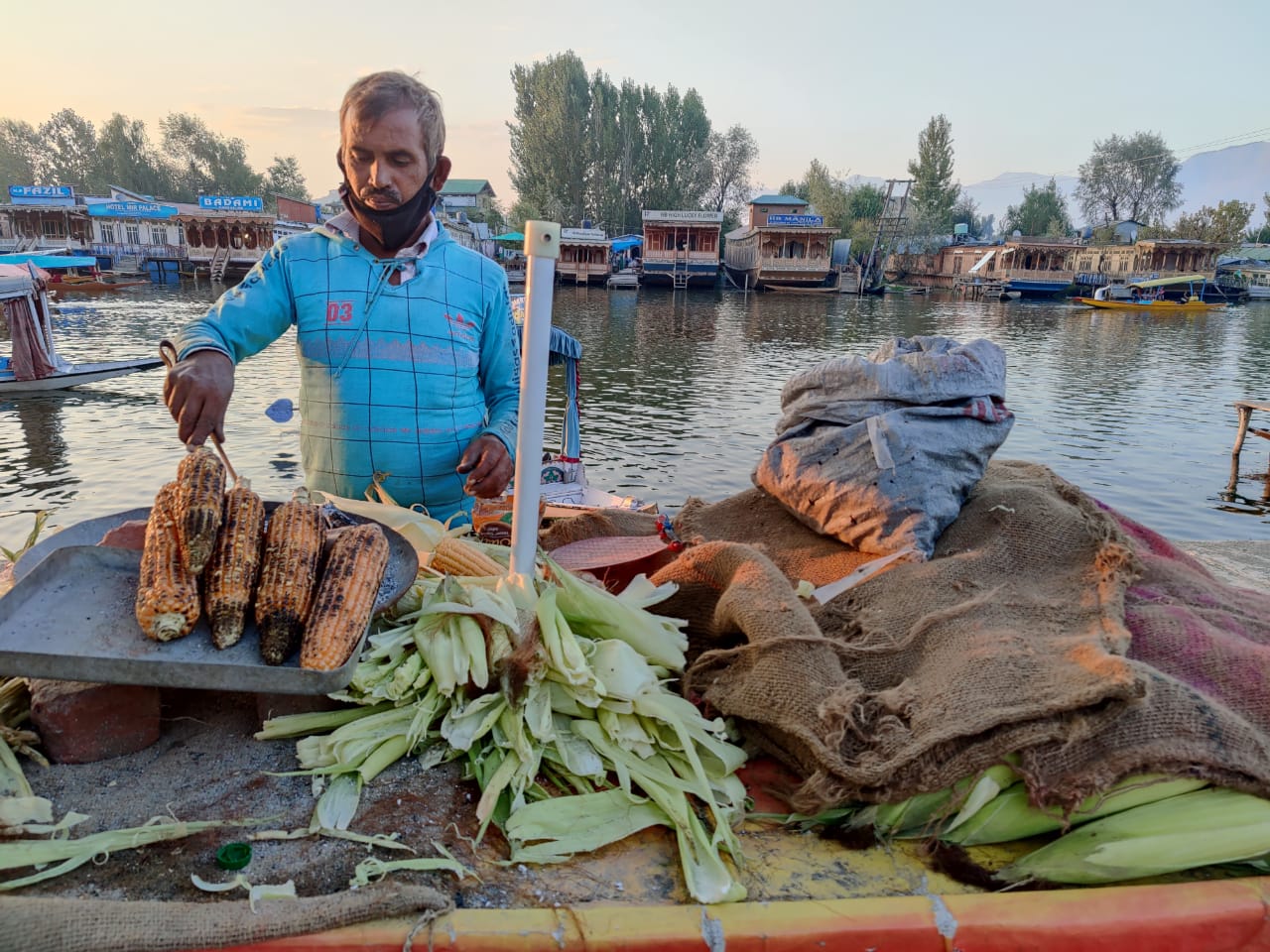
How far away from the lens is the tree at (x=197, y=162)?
83938mm

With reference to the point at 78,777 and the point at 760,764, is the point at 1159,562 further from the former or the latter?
the point at 78,777

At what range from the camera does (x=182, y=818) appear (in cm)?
172

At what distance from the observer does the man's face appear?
2.83 meters

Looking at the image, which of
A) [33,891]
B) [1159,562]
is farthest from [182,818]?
[1159,562]

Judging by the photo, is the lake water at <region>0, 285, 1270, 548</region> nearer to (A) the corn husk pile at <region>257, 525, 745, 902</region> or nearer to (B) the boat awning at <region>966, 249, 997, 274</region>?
(A) the corn husk pile at <region>257, 525, 745, 902</region>

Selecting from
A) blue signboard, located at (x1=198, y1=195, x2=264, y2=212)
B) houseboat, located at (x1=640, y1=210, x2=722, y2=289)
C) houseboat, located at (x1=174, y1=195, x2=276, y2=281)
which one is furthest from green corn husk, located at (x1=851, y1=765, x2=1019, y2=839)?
blue signboard, located at (x1=198, y1=195, x2=264, y2=212)

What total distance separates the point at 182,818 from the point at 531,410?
1237mm

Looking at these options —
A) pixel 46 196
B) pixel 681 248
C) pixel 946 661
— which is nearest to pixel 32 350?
pixel 946 661

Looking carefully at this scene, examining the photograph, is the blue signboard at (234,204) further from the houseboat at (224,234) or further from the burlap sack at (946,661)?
the burlap sack at (946,661)

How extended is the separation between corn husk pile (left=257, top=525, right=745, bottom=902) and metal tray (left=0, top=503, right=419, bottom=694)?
0.31 meters

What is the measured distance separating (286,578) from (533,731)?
710 mm

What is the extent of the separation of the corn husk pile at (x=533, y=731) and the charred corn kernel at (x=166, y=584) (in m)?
0.42

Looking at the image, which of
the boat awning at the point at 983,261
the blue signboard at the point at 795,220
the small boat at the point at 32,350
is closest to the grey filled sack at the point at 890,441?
the small boat at the point at 32,350

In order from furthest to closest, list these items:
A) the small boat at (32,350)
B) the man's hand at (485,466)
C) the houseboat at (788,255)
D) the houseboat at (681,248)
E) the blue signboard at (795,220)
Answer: the blue signboard at (795,220) → the houseboat at (681,248) → the houseboat at (788,255) → the small boat at (32,350) → the man's hand at (485,466)
